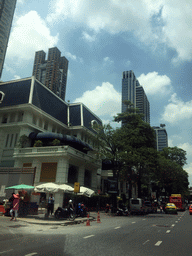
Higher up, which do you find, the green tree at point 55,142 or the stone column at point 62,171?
the green tree at point 55,142

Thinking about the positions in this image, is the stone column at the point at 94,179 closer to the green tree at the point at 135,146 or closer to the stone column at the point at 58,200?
the green tree at the point at 135,146

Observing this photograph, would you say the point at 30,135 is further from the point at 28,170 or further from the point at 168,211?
the point at 168,211

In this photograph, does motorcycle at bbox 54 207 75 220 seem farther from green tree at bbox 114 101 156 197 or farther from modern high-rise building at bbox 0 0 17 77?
modern high-rise building at bbox 0 0 17 77

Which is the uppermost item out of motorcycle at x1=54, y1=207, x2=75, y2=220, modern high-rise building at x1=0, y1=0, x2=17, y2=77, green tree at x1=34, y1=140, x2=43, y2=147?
modern high-rise building at x1=0, y1=0, x2=17, y2=77

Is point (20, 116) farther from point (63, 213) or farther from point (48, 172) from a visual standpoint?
point (63, 213)

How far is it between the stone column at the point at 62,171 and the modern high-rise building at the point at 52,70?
108611 millimetres

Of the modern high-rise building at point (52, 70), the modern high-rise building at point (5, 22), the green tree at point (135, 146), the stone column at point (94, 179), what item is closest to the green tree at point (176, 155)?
the green tree at point (135, 146)

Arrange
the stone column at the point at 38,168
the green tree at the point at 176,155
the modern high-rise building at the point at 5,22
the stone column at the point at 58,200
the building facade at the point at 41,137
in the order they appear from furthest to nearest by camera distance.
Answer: the modern high-rise building at the point at 5,22 < the green tree at the point at 176,155 < the stone column at the point at 38,168 < the building facade at the point at 41,137 < the stone column at the point at 58,200

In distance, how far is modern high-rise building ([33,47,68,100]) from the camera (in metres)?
137

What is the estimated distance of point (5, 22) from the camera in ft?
254

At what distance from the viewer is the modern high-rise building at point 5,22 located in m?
74.8

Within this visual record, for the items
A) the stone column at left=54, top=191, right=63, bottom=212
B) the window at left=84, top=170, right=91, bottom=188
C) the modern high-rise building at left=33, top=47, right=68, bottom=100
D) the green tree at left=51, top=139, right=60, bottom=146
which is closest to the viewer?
the stone column at left=54, top=191, right=63, bottom=212

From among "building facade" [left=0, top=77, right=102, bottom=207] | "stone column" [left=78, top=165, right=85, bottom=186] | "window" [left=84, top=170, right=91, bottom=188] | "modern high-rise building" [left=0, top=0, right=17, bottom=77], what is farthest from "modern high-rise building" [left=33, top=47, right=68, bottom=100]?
"stone column" [left=78, top=165, right=85, bottom=186]

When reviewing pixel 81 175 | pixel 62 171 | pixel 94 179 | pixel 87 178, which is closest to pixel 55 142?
pixel 62 171
